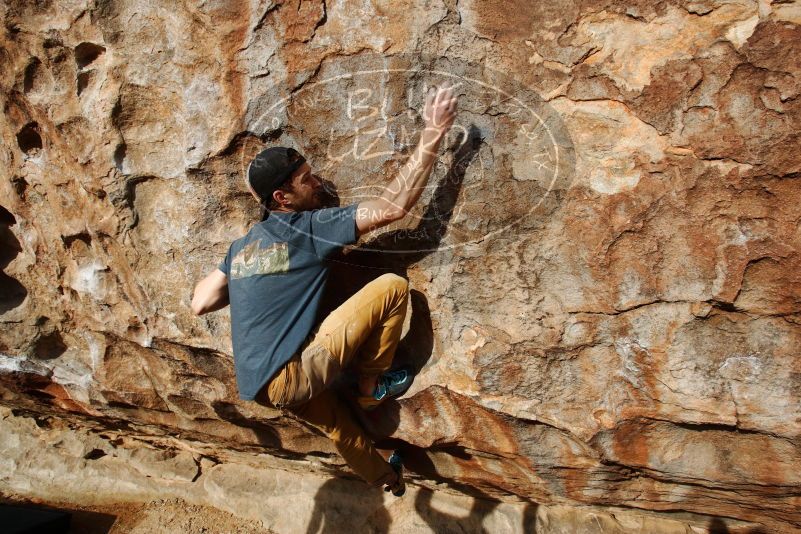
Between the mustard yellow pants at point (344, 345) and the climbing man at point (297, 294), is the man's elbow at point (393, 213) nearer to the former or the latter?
the climbing man at point (297, 294)

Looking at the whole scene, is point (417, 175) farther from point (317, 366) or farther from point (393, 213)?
point (317, 366)

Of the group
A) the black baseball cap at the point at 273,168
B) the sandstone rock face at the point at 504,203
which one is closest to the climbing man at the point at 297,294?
the black baseball cap at the point at 273,168

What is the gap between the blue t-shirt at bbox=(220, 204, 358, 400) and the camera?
1970mm

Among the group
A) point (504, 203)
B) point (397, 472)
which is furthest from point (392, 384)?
point (504, 203)

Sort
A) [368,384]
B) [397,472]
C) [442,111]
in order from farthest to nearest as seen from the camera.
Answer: [397,472]
[368,384]
[442,111]

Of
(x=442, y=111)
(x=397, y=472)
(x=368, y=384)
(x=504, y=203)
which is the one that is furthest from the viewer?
(x=397, y=472)

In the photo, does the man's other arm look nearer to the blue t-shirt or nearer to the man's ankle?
the blue t-shirt

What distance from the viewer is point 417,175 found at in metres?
1.85

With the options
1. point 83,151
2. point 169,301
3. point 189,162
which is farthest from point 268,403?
point 83,151

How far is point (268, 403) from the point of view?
2.06 metres

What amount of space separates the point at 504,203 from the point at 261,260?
79 centimetres

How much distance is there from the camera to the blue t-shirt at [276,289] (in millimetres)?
1970

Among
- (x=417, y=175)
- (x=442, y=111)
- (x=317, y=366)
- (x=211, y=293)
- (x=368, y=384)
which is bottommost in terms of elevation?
(x=368, y=384)

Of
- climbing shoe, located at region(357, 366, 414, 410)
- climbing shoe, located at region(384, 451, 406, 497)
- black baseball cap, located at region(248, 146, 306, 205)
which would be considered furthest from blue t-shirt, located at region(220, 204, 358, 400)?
climbing shoe, located at region(384, 451, 406, 497)
